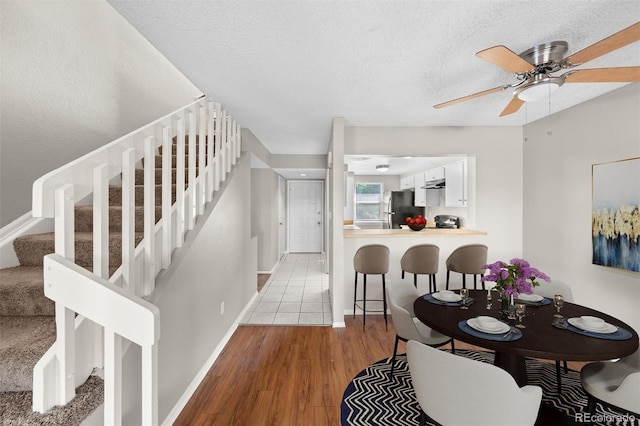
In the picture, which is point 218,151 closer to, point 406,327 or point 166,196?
point 166,196

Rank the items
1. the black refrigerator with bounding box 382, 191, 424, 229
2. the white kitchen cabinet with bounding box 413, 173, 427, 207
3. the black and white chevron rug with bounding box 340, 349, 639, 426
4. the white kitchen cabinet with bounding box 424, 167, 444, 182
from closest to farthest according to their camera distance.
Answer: the black and white chevron rug with bounding box 340, 349, 639, 426 → the white kitchen cabinet with bounding box 424, 167, 444, 182 → the white kitchen cabinet with bounding box 413, 173, 427, 207 → the black refrigerator with bounding box 382, 191, 424, 229

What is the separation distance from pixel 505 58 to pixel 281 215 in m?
6.31

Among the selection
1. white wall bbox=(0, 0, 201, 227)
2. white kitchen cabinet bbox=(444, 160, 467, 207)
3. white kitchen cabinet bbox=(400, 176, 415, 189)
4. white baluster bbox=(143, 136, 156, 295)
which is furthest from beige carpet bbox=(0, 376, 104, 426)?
white kitchen cabinet bbox=(400, 176, 415, 189)

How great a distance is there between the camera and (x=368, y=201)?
854cm

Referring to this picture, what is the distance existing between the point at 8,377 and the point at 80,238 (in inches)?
34.2

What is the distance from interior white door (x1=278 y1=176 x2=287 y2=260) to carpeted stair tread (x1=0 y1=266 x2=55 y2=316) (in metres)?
5.54

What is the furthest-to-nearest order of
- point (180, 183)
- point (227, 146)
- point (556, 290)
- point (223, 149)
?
point (227, 146), point (223, 149), point (556, 290), point (180, 183)

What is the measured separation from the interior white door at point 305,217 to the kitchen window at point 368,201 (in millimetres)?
1222

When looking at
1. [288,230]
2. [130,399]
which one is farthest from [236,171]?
[288,230]

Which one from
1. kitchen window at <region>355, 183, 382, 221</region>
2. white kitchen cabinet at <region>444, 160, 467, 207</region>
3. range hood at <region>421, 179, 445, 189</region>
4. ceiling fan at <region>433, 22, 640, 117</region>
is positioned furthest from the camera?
kitchen window at <region>355, 183, 382, 221</region>

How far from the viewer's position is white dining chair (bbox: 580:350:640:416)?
136 cm

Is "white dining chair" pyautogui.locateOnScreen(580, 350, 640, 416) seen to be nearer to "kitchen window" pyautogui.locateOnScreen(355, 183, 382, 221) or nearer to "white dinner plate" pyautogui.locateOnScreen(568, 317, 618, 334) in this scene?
"white dinner plate" pyautogui.locateOnScreen(568, 317, 618, 334)

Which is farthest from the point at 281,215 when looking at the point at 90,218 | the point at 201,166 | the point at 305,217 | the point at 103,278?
the point at 103,278

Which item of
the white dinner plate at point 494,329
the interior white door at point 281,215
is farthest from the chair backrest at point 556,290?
the interior white door at point 281,215
